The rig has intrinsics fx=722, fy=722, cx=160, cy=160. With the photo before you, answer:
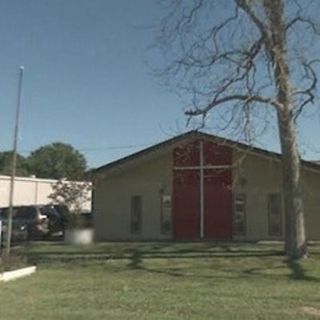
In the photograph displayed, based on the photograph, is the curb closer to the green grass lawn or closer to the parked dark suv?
the green grass lawn

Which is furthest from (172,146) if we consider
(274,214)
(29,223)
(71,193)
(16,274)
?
(71,193)

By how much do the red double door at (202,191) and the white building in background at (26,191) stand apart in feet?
87.1

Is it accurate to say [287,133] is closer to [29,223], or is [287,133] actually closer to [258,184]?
[258,184]

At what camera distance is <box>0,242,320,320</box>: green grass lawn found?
41.5 feet

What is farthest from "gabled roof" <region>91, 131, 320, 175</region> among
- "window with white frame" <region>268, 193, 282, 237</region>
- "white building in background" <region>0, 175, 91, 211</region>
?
"white building in background" <region>0, 175, 91, 211</region>

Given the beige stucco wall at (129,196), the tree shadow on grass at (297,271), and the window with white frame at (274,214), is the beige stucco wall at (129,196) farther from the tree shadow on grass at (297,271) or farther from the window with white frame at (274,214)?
the tree shadow on grass at (297,271)

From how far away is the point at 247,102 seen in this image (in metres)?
23.0

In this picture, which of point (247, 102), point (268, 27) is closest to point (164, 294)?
point (247, 102)

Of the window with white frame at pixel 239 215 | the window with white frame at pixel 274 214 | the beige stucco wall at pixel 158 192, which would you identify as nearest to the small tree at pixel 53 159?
the beige stucco wall at pixel 158 192

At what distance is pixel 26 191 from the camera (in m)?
63.7

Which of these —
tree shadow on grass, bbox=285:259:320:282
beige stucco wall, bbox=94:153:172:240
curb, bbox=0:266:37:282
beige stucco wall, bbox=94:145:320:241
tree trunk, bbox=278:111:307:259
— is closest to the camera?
curb, bbox=0:266:37:282

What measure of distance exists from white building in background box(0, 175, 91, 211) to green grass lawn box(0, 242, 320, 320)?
33.0 meters

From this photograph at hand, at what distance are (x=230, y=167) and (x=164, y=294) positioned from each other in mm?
18235

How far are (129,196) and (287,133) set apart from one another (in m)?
12.8
